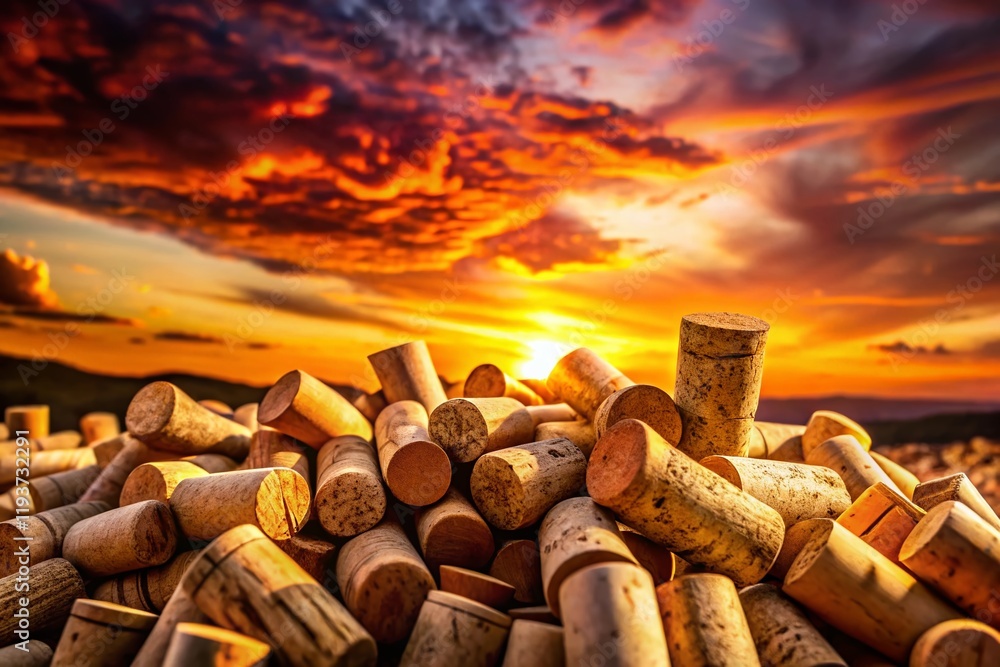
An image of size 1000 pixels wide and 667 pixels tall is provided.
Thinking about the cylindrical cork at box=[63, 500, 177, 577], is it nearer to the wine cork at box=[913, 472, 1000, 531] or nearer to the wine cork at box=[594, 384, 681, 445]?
the wine cork at box=[594, 384, 681, 445]

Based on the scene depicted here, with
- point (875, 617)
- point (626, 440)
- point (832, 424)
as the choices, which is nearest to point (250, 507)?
point (626, 440)

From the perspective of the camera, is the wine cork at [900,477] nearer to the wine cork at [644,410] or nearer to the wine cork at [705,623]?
the wine cork at [644,410]

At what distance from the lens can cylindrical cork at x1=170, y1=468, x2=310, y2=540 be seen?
4.57 meters

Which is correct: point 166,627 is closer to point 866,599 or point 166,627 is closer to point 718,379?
point 718,379

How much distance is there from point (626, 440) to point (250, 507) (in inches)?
104

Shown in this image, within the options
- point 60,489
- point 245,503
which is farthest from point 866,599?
point 60,489

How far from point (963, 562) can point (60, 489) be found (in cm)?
823

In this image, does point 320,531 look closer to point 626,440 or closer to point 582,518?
point 582,518

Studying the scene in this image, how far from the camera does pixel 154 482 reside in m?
5.36

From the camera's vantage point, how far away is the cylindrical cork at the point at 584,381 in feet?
20.0

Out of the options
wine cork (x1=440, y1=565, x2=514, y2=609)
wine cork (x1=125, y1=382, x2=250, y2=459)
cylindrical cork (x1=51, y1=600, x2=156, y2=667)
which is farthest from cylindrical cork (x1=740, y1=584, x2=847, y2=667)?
wine cork (x1=125, y1=382, x2=250, y2=459)

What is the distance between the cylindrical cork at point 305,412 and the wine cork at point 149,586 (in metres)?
1.33

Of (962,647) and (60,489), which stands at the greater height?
(962,647)

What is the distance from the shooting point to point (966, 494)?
542 cm
